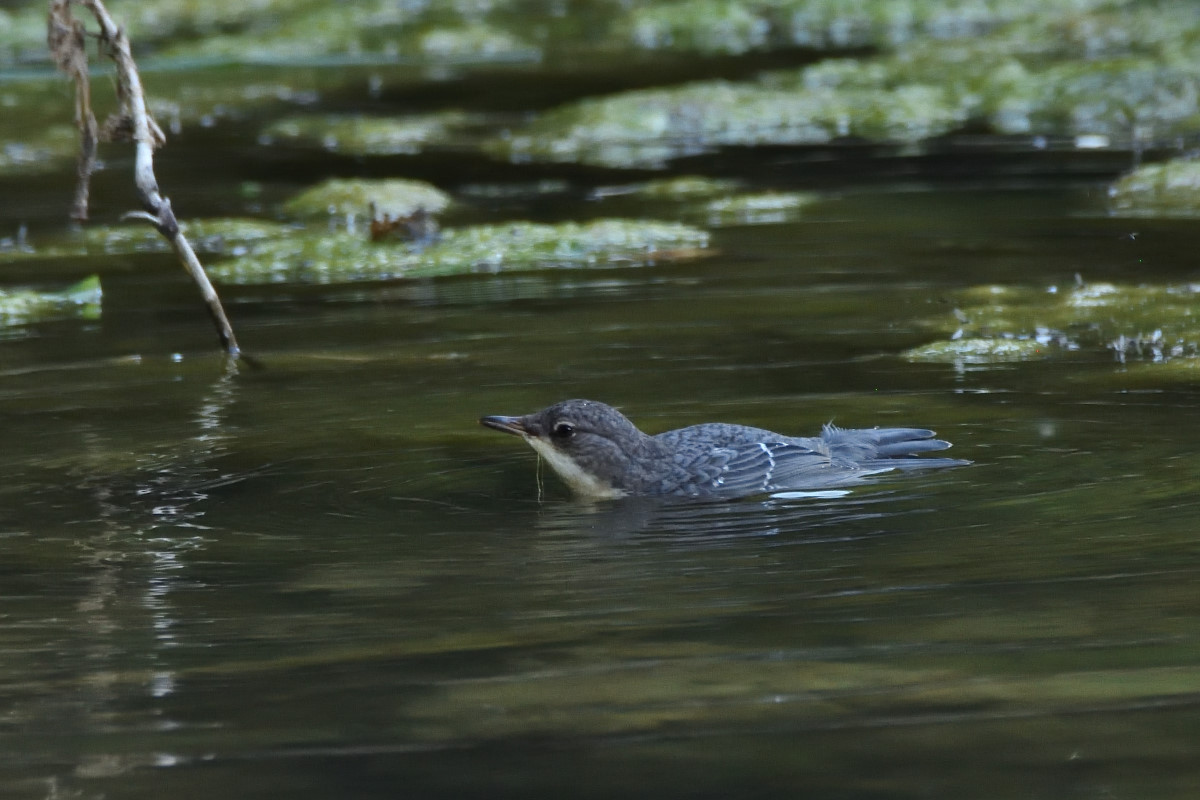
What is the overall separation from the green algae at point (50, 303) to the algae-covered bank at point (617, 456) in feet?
0.07

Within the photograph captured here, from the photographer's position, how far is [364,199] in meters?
8.99

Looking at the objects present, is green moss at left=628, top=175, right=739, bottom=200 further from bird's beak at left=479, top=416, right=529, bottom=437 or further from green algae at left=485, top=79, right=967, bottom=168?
bird's beak at left=479, top=416, right=529, bottom=437

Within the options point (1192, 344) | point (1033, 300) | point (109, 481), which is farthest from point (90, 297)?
point (1192, 344)

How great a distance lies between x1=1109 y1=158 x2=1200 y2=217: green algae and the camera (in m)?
8.02

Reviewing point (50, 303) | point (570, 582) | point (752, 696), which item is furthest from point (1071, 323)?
Result: point (50, 303)

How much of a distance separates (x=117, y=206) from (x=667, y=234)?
10.6 feet

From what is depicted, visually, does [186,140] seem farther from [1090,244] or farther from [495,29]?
[1090,244]

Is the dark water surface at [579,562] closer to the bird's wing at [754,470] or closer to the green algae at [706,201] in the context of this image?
the bird's wing at [754,470]

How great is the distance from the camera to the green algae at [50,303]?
690 cm

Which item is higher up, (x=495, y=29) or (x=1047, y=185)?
(x=495, y=29)

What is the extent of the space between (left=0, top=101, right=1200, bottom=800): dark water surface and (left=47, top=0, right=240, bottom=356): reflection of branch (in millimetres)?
632

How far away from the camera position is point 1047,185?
8789 mm

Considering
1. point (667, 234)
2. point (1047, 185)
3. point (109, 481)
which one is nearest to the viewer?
point (109, 481)

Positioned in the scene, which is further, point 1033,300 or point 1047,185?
point 1047,185
